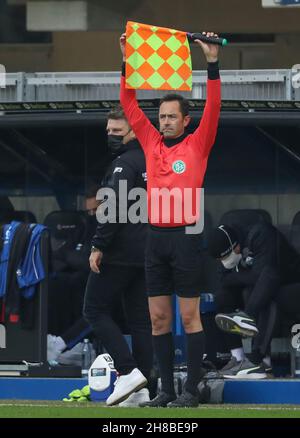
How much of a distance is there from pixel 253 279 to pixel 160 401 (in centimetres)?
254

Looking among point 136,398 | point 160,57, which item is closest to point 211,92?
point 160,57

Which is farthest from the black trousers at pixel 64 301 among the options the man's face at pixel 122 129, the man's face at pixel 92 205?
the man's face at pixel 122 129

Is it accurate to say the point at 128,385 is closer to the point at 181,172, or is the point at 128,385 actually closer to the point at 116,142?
the point at 181,172

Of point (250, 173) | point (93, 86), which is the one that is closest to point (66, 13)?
point (93, 86)

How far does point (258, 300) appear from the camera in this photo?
1122cm

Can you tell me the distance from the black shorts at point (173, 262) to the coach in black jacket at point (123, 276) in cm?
44

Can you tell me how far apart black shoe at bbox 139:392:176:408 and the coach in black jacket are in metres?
0.18

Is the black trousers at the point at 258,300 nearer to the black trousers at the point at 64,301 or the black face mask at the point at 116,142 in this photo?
the black trousers at the point at 64,301

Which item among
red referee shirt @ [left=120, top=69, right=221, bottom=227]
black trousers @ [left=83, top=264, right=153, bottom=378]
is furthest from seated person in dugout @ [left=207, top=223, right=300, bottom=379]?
red referee shirt @ [left=120, top=69, right=221, bottom=227]

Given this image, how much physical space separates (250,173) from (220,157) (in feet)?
0.92

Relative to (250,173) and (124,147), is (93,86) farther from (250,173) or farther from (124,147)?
(124,147)

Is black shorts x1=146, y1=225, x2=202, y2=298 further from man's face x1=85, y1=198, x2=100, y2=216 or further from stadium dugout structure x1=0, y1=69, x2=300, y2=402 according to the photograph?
man's face x1=85, y1=198, x2=100, y2=216

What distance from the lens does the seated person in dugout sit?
1122cm

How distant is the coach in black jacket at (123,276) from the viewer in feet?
30.8
